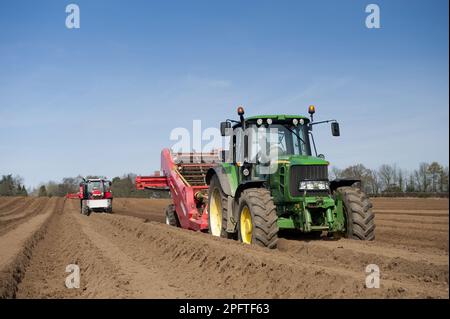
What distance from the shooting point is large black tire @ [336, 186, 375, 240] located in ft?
29.4

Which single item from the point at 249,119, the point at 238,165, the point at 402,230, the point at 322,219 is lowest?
the point at 402,230

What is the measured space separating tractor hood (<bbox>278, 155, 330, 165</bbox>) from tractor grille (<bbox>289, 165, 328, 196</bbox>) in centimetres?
8

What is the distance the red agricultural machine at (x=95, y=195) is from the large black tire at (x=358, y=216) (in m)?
21.5

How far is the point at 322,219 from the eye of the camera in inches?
357

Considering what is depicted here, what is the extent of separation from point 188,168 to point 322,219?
642cm

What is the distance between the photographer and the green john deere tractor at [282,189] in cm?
866

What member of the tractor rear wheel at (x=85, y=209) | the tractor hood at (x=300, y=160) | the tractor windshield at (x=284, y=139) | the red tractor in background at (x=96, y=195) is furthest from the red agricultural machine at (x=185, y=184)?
the red tractor in background at (x=96, y=195)

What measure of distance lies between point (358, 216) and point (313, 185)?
3.35ft

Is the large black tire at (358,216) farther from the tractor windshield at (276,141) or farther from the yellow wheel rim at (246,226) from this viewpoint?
the yellow wheel rim at (246,226)

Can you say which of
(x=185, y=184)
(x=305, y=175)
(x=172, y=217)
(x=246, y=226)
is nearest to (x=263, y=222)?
(x=246, y=226)

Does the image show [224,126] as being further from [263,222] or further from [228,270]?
[228,270]

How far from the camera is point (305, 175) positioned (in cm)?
898
